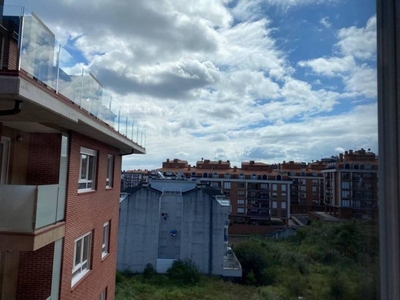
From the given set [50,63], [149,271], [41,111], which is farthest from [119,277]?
[50,63]

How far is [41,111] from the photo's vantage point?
229 cm

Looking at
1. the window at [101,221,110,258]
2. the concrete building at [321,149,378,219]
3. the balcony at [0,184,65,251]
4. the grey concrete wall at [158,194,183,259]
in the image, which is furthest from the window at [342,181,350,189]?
the grey concrete wall at [158,194,183,259]

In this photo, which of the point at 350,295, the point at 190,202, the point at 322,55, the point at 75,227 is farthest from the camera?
the point at 190,202

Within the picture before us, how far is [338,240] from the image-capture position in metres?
0.70

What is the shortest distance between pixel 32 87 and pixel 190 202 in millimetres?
10739

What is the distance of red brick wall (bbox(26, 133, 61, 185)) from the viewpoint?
302cm

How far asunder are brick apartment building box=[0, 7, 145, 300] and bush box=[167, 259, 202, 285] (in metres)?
6.86

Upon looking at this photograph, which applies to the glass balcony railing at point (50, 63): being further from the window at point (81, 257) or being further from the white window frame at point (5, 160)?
the window at point (81, 257)

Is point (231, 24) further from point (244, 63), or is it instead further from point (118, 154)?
point (118, 154)

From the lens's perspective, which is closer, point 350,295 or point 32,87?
point 350,295

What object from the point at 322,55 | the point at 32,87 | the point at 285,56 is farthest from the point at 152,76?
the point at 322,55

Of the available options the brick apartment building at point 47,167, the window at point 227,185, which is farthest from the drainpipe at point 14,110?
the window at point 227,185

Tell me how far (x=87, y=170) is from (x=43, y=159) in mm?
1071

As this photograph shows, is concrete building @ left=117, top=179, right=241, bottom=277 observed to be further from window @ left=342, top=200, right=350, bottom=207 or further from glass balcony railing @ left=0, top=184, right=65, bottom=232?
window @ left=342, top=200, right=350, bottom=207
